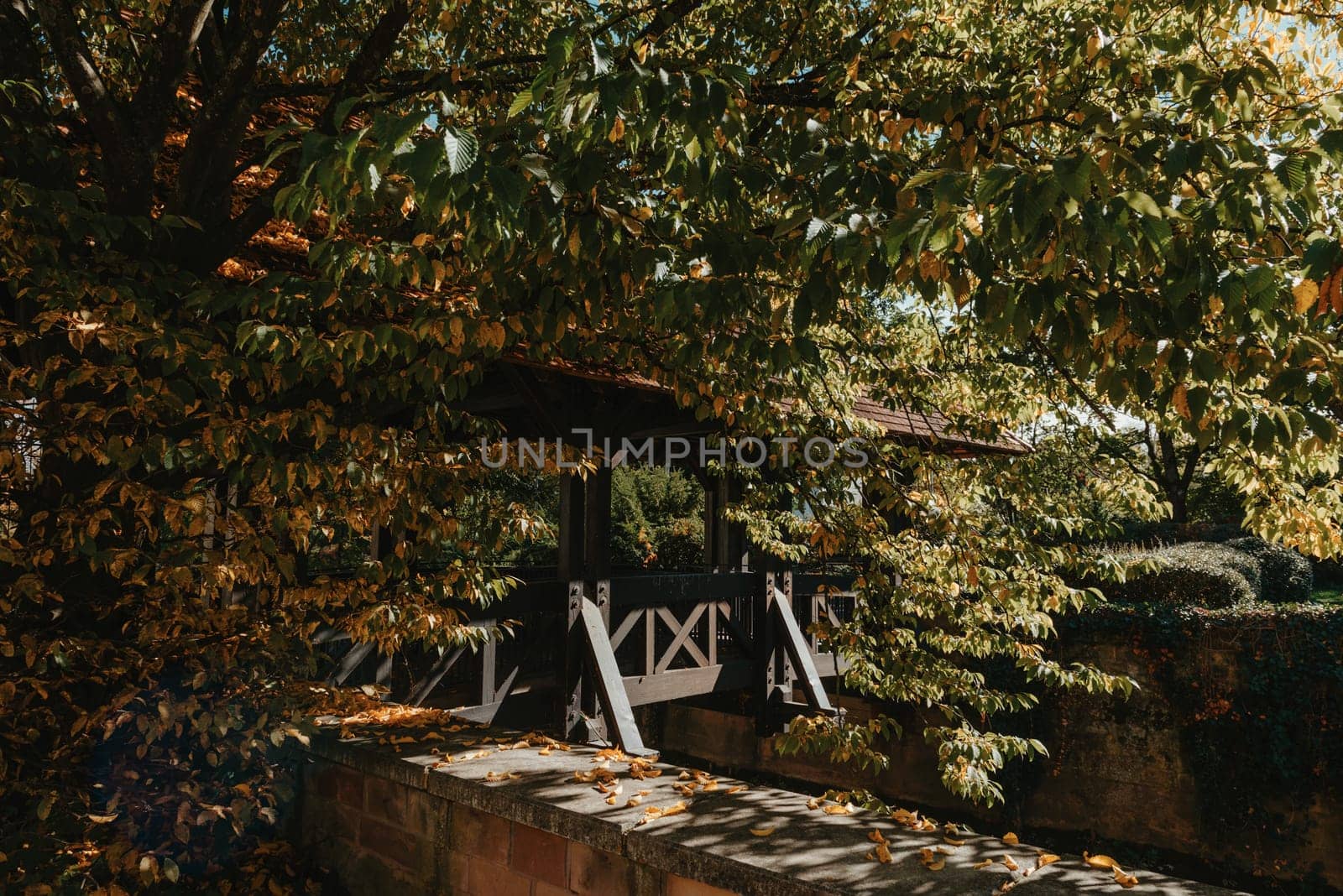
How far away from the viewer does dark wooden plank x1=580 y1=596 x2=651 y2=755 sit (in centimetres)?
674

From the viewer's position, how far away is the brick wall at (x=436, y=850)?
2.54 metres

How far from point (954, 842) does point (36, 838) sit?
9.61 feet

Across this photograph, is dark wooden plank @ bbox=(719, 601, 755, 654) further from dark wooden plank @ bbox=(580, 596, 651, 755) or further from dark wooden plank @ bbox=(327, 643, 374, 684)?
dark wooden plank @ bbox=(327, 643, 374, 684)

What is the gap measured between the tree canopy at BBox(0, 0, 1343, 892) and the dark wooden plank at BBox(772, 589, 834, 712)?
394 cm

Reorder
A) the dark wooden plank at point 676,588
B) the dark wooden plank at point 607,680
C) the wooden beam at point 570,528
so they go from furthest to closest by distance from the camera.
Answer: the dark wooden plank at point 676,588
the wooden beam at point 570,528
the dark wooden plank at point 607,680

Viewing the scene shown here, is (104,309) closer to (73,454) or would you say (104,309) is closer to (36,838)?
(73,454)

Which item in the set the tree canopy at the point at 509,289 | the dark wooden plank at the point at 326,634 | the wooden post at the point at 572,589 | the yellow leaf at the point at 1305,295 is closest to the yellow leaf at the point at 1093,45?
the tree canopy at the point at 509,289

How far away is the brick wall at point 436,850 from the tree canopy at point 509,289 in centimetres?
26

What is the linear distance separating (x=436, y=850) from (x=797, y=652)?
6.85m

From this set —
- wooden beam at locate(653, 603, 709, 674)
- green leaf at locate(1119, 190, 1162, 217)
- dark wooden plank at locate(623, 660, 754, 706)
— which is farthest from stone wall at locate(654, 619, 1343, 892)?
green leaf at locate(1119, 190, 1162, 217)

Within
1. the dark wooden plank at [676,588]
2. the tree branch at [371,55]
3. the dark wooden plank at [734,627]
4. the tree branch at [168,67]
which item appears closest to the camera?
the tree branch at [168,67]

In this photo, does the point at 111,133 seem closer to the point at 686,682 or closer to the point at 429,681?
Result: the point at 429,681

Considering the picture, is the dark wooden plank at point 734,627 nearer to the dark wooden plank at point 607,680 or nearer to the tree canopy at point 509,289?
the dark wooden plank at point 607,680

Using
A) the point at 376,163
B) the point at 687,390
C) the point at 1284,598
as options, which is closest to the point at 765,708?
the point at 687,390
